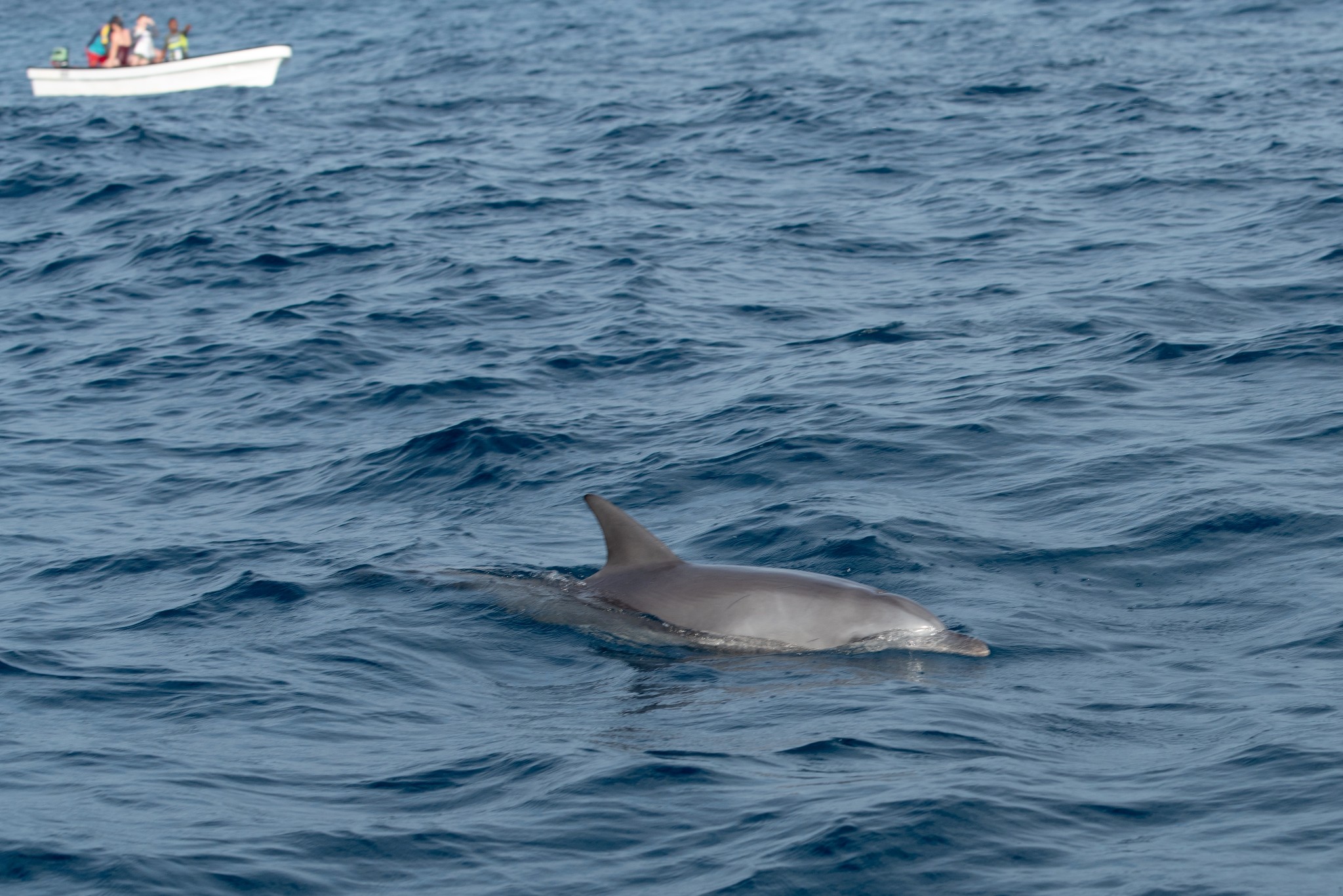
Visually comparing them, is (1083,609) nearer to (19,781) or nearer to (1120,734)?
(1120,734)

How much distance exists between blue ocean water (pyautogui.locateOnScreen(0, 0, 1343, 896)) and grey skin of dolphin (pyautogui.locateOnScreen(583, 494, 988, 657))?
21 cm

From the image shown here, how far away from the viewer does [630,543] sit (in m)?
11.9

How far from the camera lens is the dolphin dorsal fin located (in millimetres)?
11812

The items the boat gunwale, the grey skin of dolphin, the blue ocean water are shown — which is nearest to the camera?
the blue ocean water

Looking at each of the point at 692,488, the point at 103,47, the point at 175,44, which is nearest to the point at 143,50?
the point at 175,44

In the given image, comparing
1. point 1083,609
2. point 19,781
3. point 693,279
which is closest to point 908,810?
point 1083,609

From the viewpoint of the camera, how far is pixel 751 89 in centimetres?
3666

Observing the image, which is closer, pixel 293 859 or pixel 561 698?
pixel 293 859

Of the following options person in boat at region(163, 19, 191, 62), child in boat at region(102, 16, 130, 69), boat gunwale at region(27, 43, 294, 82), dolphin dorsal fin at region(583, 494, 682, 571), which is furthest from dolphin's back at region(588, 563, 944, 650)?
child in boat at region(102, 16, 130, 69)

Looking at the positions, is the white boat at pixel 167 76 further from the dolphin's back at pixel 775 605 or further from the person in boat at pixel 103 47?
the dolphin's back at pixel 775 605

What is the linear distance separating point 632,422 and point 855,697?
726cm

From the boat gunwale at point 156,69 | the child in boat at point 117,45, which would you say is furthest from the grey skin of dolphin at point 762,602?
the child in boat at point 117,45

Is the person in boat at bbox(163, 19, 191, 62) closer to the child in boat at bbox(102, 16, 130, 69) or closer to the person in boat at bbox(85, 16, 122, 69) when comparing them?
the child in boat at bbox(102, 16, 130, 69)

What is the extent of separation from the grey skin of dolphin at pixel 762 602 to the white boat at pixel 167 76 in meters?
35.4
